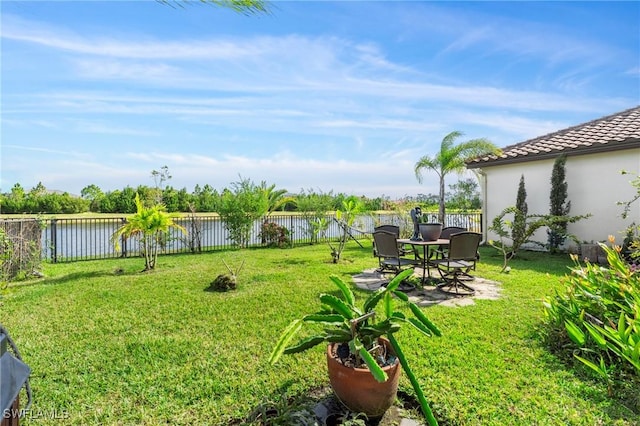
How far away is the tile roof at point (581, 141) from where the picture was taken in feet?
27.6

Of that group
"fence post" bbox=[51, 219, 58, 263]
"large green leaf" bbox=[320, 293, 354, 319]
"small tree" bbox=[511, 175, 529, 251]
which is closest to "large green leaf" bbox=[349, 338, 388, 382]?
"large green leaf" bbox=[320, 293, 354, 319]

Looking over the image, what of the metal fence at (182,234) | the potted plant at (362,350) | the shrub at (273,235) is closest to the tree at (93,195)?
the metal fence at (182,234)

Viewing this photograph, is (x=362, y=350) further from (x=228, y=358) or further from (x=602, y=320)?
(x=602, y=320)

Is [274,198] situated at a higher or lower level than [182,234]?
higher

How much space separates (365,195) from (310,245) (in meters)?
3.83

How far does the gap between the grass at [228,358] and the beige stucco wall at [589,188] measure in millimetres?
4241

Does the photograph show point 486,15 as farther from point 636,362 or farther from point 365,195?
point 365,195

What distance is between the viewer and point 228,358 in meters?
3.28

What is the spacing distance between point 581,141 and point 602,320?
27.4 ft

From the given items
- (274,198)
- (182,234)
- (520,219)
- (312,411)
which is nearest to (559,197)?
(520,219)

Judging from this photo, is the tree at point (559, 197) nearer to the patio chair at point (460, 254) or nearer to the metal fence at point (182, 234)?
the metal fence at point (182, 234)

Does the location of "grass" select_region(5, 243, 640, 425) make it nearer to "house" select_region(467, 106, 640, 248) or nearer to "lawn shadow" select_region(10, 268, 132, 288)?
"lawn shadow" select_region(10, 268, 132, 288)

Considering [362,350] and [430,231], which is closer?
[362,350]

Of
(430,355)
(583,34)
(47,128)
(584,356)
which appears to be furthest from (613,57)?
(47,128)
